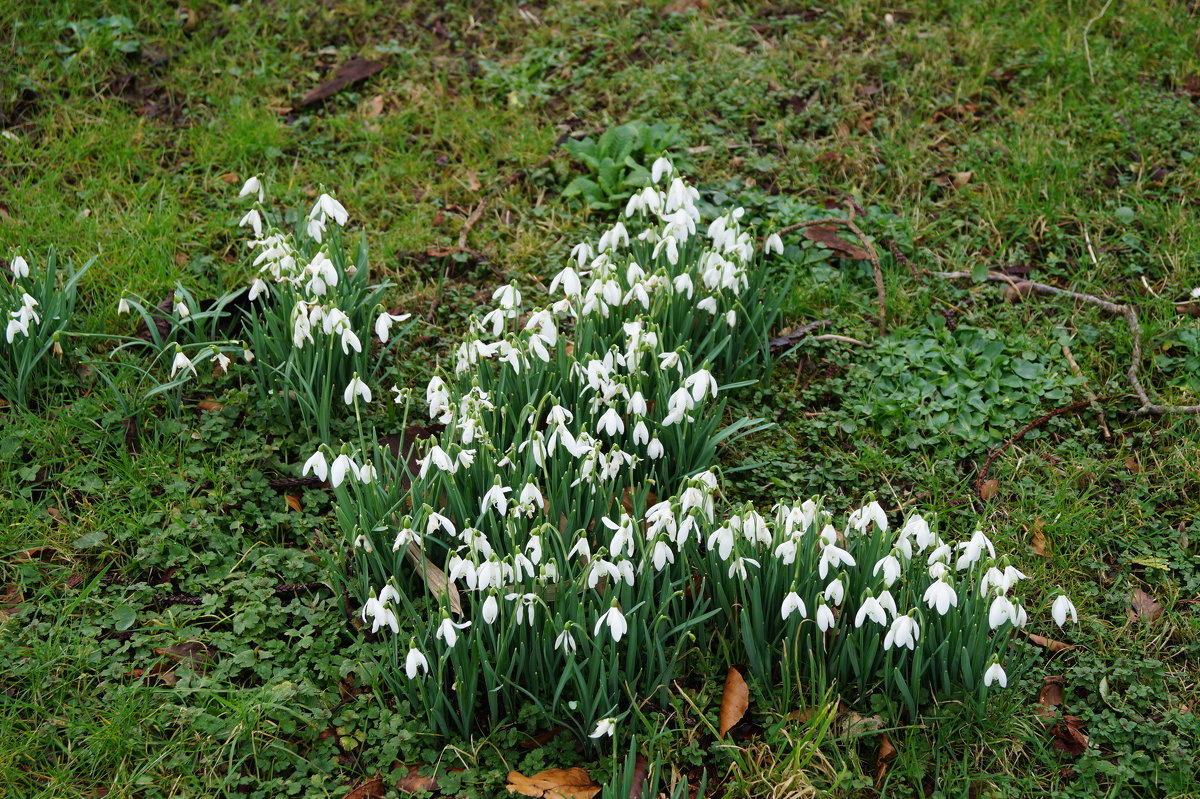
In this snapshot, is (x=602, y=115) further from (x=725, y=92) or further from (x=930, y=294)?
(x=930, y=294)

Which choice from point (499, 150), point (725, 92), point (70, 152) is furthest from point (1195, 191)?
point (70, 152)

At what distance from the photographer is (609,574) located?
88.2 inches

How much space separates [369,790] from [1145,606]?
79.9 inches

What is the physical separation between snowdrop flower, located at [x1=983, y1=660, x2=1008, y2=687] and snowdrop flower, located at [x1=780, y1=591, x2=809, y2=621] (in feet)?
1.31

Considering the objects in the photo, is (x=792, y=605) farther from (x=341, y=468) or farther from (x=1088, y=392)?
(x=1088, y=392)

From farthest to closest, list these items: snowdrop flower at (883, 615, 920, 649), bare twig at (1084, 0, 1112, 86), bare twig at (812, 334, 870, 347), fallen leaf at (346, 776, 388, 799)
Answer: bare twig at (1084, 0, 1112, 86) → bare twig at (812, 334, 870, 347) → fallen leaf at (346, 776, 388, 799) → snowdrop flower at (883, 615, 920, 649)

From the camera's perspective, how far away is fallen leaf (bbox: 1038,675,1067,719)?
2459 mm

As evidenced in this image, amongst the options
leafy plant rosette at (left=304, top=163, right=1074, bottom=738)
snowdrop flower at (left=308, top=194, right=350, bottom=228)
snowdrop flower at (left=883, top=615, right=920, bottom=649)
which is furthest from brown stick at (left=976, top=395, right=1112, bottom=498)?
snowdrop flower at (left=308, top=194, right=350, bottom=228)

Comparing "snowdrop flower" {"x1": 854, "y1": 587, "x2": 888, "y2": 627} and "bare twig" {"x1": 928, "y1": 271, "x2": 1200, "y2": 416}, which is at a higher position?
"snowdrop flower" {"x1": 854, "y1": 587, "x2": 888, "y2": 627}

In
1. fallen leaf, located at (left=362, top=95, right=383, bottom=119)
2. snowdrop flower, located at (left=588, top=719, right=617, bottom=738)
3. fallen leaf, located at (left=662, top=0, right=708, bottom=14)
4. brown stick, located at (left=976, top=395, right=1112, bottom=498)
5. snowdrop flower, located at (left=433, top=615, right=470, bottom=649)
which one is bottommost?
brown stick, located at (left=976, top=395, right=1112, bottom=498)

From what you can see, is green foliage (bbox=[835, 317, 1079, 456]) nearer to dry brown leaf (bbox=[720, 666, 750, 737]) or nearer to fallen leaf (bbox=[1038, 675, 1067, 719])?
fallen leaf (bbox=[1038, 675, 1067, 719])

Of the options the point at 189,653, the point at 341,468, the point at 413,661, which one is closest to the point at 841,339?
the point at 341,468

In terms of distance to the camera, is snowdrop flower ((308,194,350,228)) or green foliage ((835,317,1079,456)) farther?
green foliage ((835,317,1079,456))

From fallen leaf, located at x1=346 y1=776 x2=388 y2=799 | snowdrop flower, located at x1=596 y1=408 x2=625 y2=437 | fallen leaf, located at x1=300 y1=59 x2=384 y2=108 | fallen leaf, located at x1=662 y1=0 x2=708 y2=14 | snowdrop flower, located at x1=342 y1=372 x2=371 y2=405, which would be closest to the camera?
fallen leaf, located at x1=346 y1=776 x2=388 y2=799
